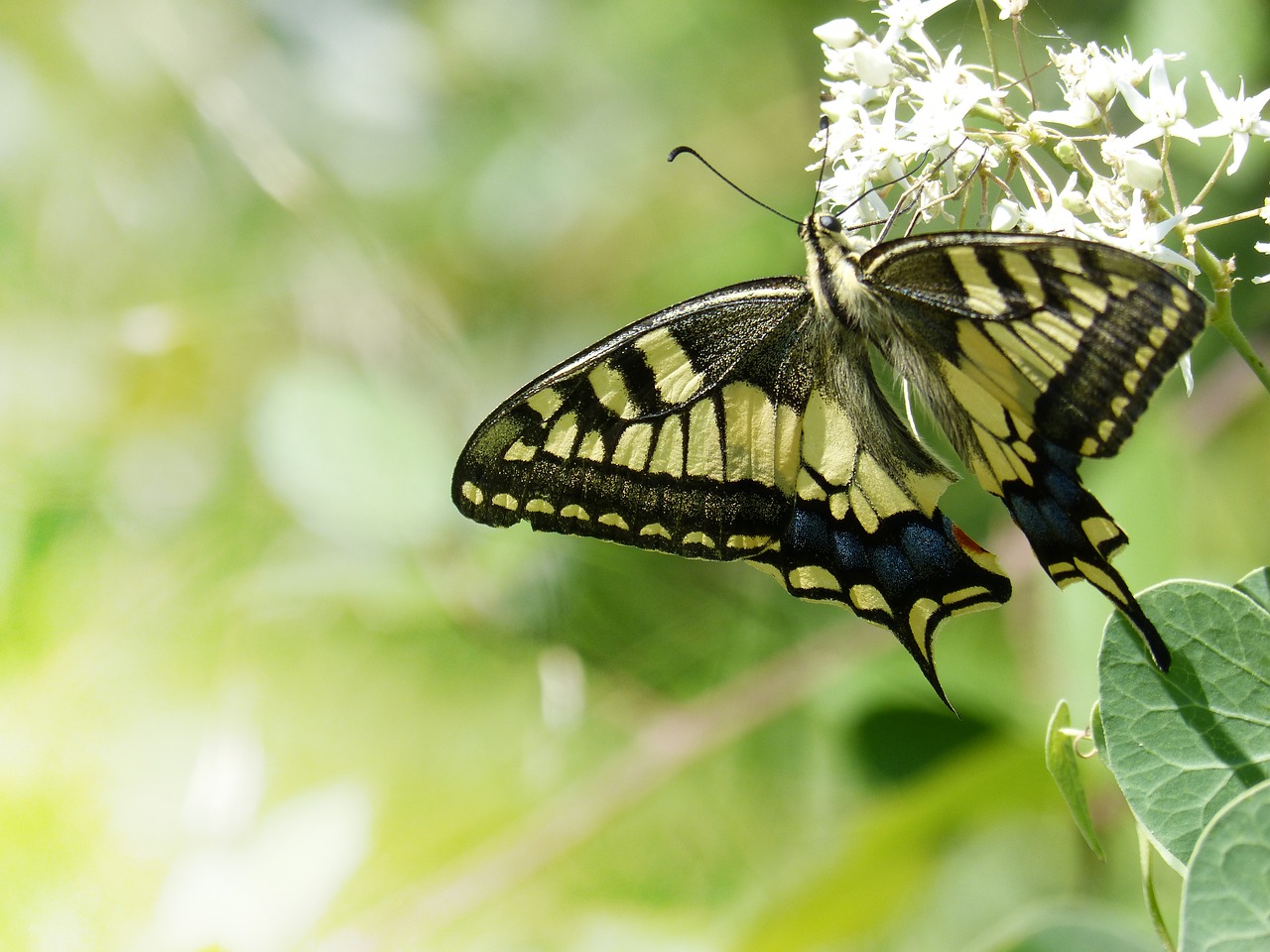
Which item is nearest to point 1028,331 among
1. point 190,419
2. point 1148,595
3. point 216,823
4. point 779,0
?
point 1148,595

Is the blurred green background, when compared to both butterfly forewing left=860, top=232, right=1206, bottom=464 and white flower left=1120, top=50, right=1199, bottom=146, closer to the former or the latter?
butterfly forewing left=860, top=232, right=1206, bottom=464

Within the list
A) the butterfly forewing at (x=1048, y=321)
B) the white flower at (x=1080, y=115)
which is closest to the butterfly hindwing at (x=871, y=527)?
the butterfly forewing at (x=1048, y=321)

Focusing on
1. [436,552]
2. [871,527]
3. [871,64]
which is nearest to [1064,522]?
[871,527]

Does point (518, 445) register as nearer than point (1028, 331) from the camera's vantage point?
No

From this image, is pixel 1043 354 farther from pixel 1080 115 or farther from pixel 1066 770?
pixel 1066 770

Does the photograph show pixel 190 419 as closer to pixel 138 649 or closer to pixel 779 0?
pixel 138 649

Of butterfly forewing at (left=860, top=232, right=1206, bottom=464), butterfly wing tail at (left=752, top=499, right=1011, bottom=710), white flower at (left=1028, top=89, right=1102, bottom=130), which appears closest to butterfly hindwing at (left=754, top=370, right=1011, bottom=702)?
butterfly wing tail at (left=752, top=499, right=1011, bottom=710)
